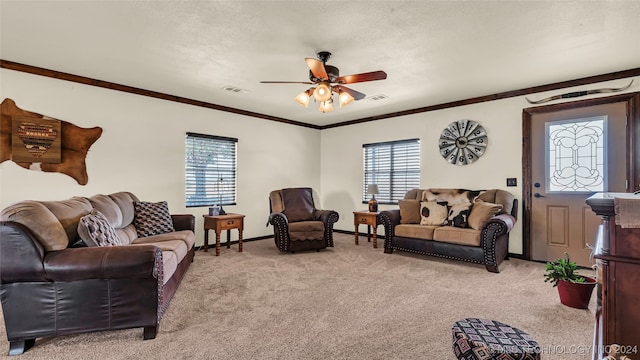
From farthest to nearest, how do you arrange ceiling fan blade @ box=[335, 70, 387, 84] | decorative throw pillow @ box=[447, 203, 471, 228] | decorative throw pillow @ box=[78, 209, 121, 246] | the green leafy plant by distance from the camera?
decorative throw pillow @ box=[447, 203, 471, 228], ceiling fan blade @ box=[335, 70, 387, 84], the green leafy plant, decorative throw pillow @ box=[78, 209, 121, 246]

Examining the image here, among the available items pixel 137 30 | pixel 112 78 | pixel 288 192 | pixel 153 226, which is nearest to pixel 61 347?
pixel 153 226

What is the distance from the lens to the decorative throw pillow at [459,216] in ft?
13.8

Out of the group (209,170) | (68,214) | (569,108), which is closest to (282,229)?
(209,170)

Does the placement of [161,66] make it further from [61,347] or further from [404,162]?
[404,162]

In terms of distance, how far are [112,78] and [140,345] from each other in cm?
331

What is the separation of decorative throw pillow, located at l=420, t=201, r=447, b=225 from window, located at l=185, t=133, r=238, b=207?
314 centimetres

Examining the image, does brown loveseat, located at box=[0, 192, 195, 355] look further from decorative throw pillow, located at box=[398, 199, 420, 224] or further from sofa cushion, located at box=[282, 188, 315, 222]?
decorative throw pillow, located at box=[398, 199, 420, 224]

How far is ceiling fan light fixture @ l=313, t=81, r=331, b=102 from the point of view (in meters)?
3.12

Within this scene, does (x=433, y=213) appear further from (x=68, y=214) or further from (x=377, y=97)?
(x=68, y=214)

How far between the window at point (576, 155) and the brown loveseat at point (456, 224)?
597mm

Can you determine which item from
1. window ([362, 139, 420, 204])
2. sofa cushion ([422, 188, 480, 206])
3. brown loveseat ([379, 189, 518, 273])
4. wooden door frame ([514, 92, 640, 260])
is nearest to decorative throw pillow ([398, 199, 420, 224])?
brown loveseat ([379, 189, 518, 273])

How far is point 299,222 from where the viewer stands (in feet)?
16.2

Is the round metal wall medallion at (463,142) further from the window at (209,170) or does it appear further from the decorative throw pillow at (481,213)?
the window at (209,170)

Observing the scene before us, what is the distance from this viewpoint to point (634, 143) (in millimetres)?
3547
